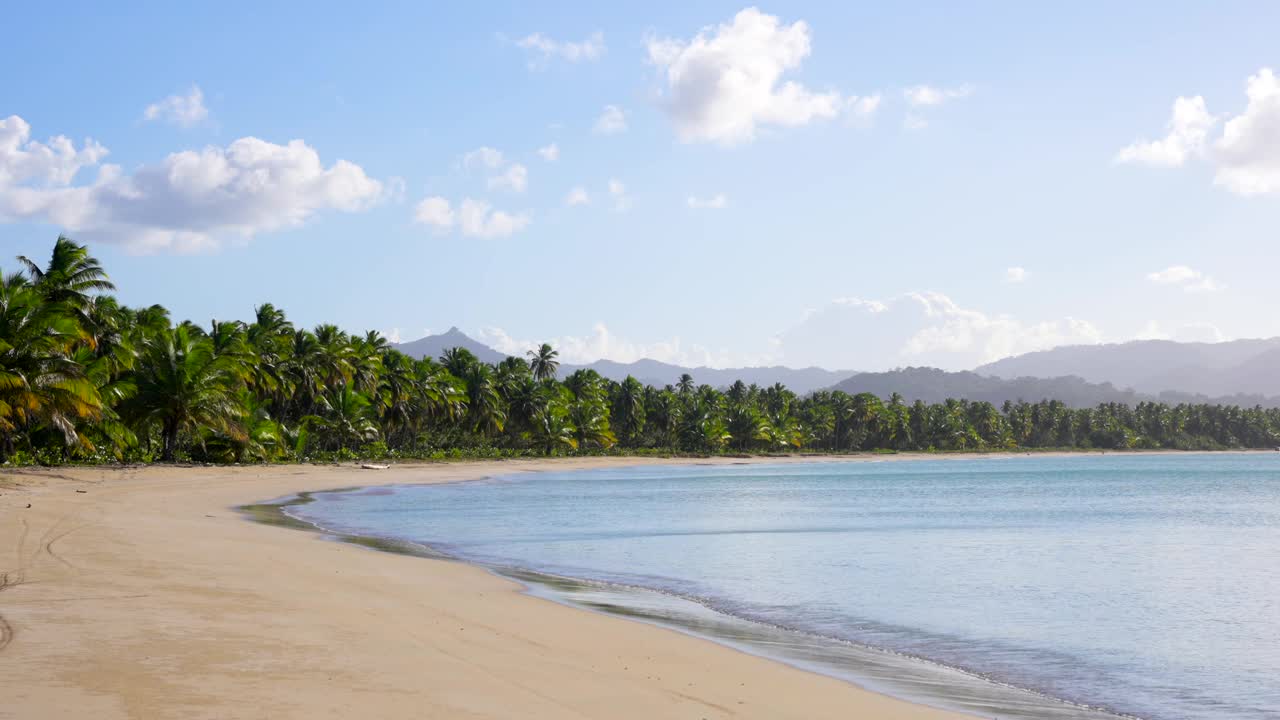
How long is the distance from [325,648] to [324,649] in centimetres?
6

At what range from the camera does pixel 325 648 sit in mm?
10430

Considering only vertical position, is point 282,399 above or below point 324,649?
above

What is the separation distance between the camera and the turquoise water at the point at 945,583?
1227 cm

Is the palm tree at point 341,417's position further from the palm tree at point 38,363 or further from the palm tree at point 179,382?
the palm tree at point 38,363

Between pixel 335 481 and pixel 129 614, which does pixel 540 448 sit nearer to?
pixel 335 481

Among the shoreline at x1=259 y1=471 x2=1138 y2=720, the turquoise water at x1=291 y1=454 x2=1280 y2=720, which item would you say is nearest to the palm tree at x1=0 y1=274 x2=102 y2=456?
the turquoise water at x1=291 y1=454 x2=1280 y2=720

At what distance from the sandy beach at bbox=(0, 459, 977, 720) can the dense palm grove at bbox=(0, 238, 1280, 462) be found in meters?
21.5

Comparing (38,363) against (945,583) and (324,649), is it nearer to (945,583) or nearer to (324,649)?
(324,649)

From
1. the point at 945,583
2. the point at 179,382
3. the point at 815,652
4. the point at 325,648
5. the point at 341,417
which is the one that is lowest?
the point at 945,583

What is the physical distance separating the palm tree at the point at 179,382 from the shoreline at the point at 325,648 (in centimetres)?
3483


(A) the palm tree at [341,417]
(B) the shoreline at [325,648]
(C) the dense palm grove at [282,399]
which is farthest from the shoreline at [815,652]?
(A) the palm tree at [341,417]

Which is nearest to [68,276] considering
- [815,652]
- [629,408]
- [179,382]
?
[179,382]

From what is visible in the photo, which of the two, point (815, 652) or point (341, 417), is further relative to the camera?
point (341, 417)

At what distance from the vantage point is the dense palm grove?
125 ft
